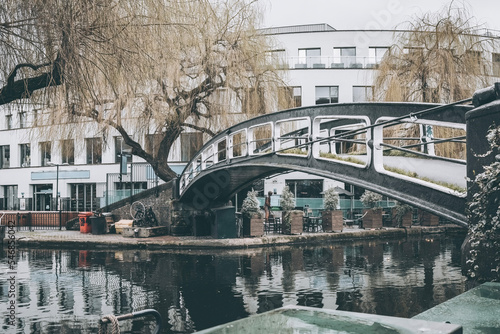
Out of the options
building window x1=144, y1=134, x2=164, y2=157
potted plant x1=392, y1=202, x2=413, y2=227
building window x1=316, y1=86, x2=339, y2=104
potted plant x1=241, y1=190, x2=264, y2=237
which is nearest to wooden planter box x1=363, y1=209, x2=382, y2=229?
potted plant x1=392, y1=202, x2=413, y2=227

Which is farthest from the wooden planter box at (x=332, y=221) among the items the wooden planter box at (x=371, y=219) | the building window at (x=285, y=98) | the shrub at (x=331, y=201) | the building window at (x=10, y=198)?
the building window at (x=10, y=198)

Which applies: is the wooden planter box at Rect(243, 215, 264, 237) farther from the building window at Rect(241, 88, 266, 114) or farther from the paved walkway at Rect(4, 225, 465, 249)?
the building window at Rect(241, 88, 266, 114)

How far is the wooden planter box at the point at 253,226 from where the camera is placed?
18.6 meters

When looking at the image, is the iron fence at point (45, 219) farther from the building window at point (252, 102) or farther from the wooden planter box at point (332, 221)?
the wooden planter box at point (332, 221)

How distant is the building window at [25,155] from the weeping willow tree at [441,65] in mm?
27431

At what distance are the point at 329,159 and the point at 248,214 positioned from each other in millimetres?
9281

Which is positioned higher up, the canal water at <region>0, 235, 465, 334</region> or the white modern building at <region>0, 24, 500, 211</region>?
the white modern building at <region>0, 24, 500, 211</region>

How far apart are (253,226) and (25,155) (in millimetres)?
26211

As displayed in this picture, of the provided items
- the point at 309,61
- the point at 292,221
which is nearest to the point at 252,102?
the point at 292,221

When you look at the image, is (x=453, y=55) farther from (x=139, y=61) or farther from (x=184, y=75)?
(x=139, y=61)

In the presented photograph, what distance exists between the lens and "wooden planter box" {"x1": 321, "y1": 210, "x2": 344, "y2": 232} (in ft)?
67.4

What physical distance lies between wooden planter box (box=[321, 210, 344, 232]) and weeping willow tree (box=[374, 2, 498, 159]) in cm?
352

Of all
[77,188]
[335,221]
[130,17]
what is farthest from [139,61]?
[77,188]

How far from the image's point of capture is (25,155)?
128 feet
